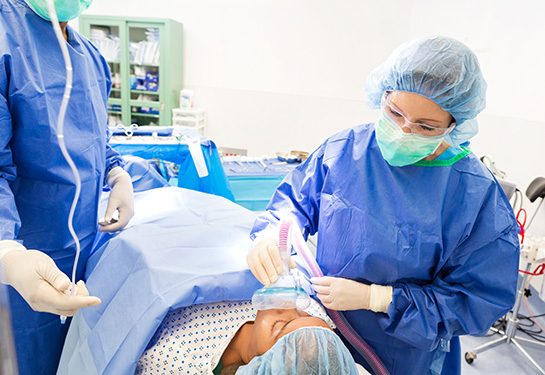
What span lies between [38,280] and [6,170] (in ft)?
1.02

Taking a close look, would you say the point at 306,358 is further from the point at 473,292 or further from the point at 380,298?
the point at 473,292

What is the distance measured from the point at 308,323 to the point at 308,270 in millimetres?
251

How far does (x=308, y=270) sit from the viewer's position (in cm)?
115

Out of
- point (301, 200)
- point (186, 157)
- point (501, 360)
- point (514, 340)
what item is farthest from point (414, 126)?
point (514, 340)

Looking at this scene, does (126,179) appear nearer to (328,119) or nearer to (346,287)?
(346,287)

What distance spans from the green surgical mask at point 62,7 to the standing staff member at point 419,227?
732mm

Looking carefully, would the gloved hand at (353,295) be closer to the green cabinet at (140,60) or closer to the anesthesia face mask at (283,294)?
the anesthesia face mask at (283,294)

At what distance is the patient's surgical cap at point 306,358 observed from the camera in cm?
75

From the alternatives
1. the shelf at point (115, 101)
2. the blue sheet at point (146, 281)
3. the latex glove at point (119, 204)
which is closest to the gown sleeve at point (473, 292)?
the blue sheet at point (146, 281)

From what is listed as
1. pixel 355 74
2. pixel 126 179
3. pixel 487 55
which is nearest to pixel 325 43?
pixel 355 74

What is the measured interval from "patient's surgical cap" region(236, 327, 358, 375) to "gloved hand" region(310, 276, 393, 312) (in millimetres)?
169

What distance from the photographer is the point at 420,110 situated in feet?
3.20

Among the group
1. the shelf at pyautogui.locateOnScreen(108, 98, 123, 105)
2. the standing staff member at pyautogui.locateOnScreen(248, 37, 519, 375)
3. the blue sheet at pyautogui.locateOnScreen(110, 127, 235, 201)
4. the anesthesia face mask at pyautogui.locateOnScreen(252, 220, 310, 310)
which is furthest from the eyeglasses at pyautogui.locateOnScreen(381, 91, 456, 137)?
the shelf at pyautogui.locateOnScreen(108, 98, 123, 105)

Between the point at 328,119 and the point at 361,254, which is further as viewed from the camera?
the point at 328,119
